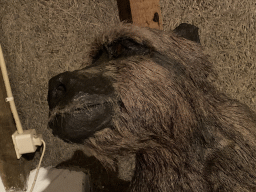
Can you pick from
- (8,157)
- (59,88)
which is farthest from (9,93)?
(59,88)

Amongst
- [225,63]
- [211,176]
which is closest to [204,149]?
[211,176]

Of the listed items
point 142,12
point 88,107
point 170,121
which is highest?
point 142,12

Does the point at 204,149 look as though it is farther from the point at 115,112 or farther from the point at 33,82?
the point at 33,82

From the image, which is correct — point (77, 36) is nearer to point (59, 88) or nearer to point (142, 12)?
point (142, 12)

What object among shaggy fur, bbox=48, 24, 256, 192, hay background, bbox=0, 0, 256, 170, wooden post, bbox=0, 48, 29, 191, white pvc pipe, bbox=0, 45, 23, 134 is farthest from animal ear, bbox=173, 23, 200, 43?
wooden post, bbox=0, 48, 29, 191

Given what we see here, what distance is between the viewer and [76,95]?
603 mm

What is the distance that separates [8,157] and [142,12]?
871 millimetres

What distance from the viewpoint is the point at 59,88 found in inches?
25.9

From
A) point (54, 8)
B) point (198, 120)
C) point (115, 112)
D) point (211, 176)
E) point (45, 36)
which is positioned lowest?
point (211, 176)

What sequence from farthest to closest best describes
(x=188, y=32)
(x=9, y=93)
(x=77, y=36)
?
(x=77, y=36), (x=9, y=93), (x=188, y=32)

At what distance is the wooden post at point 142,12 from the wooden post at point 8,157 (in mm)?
583

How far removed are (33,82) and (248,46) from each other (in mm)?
943

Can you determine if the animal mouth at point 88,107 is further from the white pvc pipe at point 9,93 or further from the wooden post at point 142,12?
the white pvc pipe at point 9,93

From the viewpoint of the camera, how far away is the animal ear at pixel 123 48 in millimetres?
759
